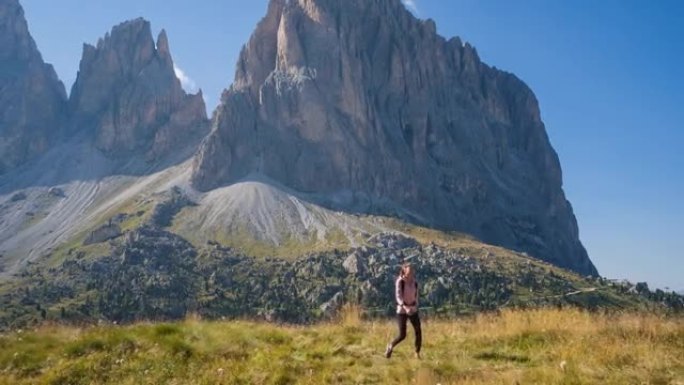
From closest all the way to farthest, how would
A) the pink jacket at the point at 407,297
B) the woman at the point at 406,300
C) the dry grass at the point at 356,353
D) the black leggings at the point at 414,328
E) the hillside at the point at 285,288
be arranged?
the dry grass at the point at 356,353
the black leggings at the point at 414,328
the woman at the point at 406,300
the pink jacket at the point at 407,297
the hillside at the point at 285,288

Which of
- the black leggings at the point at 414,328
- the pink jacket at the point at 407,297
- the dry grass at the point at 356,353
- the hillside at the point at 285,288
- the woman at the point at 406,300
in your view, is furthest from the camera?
the hillside at the point at 285,288

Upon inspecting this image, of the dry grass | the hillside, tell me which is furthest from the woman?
the hillside

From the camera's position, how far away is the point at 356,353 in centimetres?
1590

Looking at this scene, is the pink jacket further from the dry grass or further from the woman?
the dry grass

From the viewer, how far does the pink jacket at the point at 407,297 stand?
16484 mm

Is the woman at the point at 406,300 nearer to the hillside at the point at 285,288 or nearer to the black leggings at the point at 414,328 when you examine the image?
the black leggings at the point at 414,328

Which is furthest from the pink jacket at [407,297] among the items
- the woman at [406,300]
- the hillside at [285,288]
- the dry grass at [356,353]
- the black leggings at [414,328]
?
the hillside at [285,288]

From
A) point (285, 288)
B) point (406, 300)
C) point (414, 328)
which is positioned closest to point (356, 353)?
point (414, 328)

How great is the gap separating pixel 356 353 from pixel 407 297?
2.16 metres

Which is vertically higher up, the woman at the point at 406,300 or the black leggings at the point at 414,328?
the woman at the point at 406,300

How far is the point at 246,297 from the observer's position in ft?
561

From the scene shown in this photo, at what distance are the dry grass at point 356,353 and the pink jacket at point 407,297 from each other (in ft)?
3.85

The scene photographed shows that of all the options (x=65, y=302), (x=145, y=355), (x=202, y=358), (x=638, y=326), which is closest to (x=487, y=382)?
(x=638, y=326)

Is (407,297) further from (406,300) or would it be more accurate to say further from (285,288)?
(285,288)
